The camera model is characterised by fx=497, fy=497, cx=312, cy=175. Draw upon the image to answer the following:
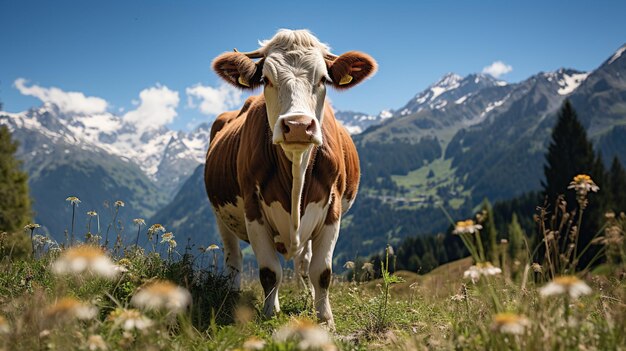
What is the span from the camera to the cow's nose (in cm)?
516

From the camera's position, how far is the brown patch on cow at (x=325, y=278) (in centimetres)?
620

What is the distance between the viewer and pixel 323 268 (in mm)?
6227

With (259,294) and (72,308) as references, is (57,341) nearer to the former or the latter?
(72,308)

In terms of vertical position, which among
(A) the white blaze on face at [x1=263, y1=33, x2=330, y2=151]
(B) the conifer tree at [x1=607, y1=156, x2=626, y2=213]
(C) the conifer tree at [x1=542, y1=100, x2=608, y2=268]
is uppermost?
(A) the white blaze on face at [x1=263, y1=33, x2=330, y2=151]

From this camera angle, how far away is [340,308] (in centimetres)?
729

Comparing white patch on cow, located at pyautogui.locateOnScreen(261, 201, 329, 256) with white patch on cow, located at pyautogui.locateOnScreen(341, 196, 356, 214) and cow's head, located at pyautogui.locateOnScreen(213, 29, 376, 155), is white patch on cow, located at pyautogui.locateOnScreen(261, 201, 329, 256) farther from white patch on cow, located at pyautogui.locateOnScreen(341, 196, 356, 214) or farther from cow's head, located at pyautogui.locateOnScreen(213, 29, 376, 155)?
white patch on cow, located at pyautogui.locateOnScreen(341, 196, 356, 214)

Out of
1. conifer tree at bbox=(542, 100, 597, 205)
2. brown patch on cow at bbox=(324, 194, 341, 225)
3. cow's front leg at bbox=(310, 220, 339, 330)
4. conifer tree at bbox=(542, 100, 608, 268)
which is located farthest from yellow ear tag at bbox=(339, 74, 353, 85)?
conifer tree at bbox=(542, 100, 597, 205)

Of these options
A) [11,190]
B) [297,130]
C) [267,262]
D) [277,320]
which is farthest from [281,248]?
[11,190]

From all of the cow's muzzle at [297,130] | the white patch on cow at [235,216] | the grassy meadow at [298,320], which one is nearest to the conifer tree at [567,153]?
the white patch on cow at [235,216]

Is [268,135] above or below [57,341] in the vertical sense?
above

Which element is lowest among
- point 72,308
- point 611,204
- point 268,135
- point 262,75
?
point 611,204

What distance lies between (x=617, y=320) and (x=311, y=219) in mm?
3849

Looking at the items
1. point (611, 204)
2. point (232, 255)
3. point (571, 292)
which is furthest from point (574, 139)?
point (571, 292)

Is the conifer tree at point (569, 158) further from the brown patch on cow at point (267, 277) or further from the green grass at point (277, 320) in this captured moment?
the brown patch on cow at point (267, 277)
